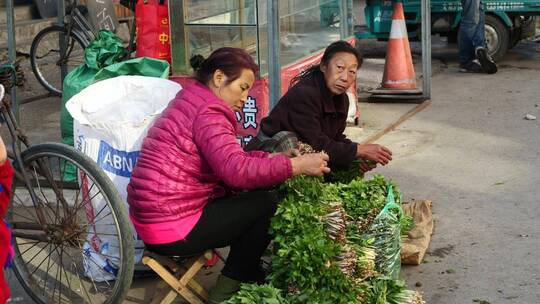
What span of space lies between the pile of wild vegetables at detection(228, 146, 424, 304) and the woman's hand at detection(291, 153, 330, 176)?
0.09 m

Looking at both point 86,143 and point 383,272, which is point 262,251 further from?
point 86,143

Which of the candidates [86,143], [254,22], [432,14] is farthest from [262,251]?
[432,14]

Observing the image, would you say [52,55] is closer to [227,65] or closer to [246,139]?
[246,139]

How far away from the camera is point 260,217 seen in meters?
3.59

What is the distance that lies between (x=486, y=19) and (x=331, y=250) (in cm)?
723

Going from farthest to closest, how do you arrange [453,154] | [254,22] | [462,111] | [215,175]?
[462,111], [453,154], [254,22], [215,175]

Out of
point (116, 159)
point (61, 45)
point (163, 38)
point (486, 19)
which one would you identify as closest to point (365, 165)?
point (116, 159)

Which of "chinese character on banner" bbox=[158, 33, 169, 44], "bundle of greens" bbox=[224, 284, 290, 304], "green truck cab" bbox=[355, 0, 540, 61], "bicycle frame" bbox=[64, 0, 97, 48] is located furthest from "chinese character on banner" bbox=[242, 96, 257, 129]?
"green truck cab" bbox=[355, 0, 540, 61]

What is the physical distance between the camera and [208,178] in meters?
3.57

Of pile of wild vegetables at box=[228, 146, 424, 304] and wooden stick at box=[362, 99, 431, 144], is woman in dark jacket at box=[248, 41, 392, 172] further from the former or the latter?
wooden stick at box=[362, 99, 431, 144]

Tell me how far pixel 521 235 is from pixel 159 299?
78.7 inches

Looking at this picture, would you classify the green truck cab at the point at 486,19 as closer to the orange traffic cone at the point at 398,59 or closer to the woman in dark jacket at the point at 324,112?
the orange traffic cone at the point at 398,59

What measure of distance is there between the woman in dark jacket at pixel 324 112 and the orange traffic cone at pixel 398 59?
384 centimetres

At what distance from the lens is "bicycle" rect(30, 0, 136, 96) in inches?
301
